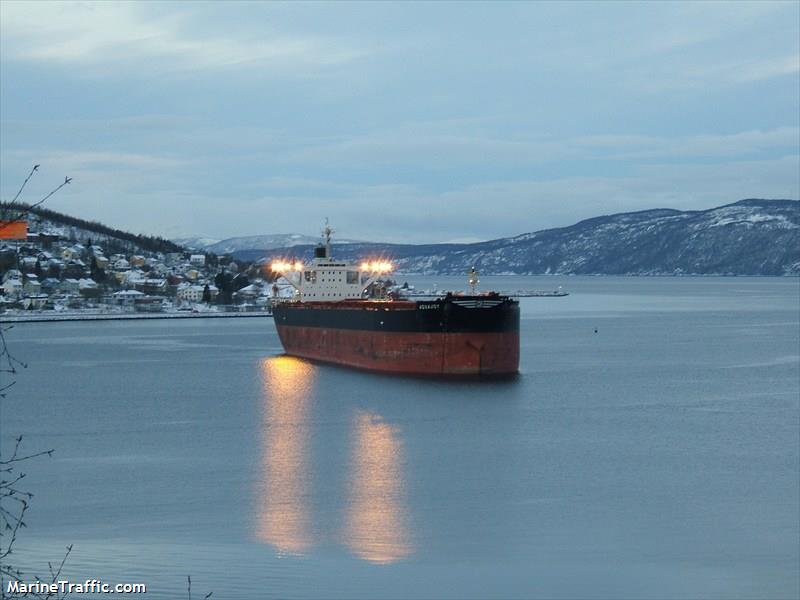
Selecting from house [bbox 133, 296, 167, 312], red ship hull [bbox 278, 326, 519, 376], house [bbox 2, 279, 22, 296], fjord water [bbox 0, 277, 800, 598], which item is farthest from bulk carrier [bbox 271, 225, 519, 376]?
house [bbox 2, 279, 22, 296]

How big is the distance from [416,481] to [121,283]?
316 ft

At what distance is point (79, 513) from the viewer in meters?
16.2

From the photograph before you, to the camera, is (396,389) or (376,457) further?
(396,389)

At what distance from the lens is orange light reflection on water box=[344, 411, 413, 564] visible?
14.4m

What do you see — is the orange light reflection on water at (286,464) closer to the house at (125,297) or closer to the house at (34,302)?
the house at (34,302)

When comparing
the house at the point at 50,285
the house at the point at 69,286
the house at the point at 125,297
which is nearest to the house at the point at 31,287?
the house at the point at 50,285

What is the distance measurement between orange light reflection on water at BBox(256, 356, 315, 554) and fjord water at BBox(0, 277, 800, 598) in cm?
7

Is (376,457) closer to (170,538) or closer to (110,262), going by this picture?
(170,538)

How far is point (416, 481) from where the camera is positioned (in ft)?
63.0

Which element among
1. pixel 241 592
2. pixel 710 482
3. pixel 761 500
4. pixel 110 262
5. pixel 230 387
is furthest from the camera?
pixel 110 262

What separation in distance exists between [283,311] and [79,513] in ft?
99.8

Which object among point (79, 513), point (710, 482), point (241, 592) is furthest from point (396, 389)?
point (241, 592)

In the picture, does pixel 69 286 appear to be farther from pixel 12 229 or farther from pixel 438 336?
pixel 12 229

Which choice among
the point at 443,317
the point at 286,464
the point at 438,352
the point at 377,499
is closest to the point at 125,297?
the point at 438,352
